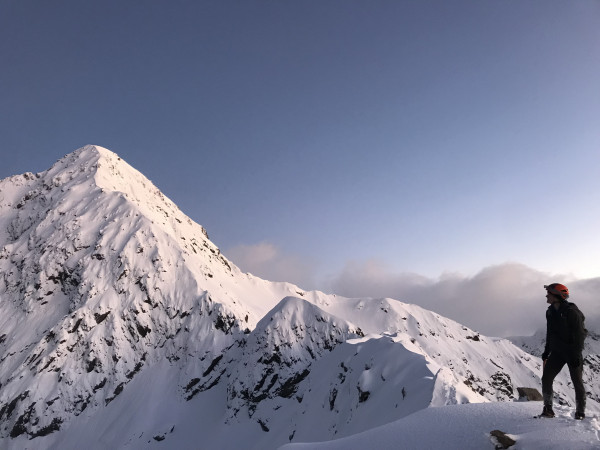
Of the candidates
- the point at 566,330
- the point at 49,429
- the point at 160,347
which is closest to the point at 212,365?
the point at 160,347

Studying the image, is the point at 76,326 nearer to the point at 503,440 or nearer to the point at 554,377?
the point at 503,440

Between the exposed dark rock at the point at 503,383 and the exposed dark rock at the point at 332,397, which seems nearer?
the exposed dark rock at the point at 332,397

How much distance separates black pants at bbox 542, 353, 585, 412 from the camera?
7.12 meters

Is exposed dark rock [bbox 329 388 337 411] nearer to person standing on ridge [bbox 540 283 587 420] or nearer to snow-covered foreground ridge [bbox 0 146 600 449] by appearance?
snow-covered foreground ridge [bbox 0 146 600 449]

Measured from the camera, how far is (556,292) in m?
7.63

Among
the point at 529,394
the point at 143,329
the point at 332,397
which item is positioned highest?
the point at 143,329

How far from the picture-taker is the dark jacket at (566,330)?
731cm

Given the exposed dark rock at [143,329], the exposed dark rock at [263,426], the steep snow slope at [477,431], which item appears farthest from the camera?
the exposed dark rock at [143,329]

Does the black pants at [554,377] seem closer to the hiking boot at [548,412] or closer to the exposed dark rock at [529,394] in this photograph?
the hiking boot at [548,412]

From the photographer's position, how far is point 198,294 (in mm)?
75688

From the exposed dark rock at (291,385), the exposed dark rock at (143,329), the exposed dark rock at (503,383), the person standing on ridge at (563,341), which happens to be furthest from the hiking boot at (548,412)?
the exposed dark rock at (503,383)

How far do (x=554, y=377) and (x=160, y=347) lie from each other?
239ft

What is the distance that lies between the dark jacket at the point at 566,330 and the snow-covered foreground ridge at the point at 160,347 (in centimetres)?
1872

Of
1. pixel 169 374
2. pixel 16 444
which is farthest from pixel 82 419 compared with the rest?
pixel 169 374
